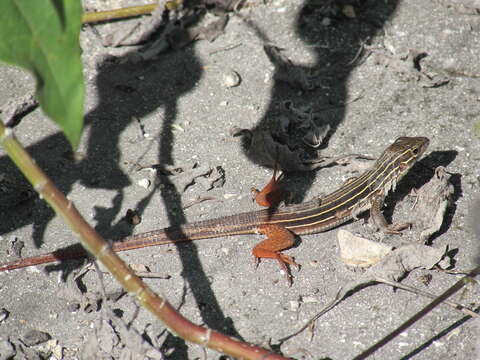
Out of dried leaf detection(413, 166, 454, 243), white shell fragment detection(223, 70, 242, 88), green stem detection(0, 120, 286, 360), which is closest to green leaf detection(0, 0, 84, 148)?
green stem detection(0, 120, 286, 360)

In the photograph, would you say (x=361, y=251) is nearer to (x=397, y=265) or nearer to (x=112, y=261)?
(x=397, y=265)

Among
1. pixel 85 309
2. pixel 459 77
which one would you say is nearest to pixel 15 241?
pixel 85 309

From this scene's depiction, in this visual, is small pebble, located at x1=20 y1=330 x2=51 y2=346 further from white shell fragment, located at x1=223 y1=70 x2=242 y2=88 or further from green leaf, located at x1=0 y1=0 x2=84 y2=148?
white shell fragment, located at x1=223 y1=70 x2=242 y2=88

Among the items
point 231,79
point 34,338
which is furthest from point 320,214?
point 34,338

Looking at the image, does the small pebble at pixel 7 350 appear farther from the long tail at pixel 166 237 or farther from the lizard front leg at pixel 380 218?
the lizard front leg at pixel 380 218

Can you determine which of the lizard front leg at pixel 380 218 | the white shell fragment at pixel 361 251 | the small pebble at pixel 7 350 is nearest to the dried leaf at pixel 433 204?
the lizard front leg at pixel 380 218

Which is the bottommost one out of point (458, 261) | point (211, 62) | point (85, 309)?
point (458, 261)

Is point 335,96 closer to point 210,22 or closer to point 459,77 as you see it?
point 459,77

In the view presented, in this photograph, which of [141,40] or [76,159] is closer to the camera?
[76,159]
